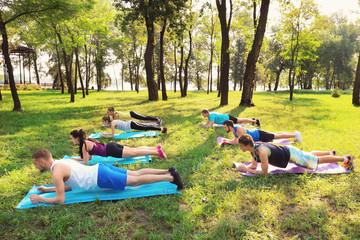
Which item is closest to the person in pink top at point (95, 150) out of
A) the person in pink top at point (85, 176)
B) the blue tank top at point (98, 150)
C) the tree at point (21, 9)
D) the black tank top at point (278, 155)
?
the blue tank top at point (98, 150)

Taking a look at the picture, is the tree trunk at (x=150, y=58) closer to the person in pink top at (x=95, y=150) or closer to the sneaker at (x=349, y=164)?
the person in pink top at (x=95, y=150)

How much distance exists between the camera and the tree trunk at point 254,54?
14.4 m

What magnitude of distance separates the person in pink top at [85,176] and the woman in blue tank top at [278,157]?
1.79 meters

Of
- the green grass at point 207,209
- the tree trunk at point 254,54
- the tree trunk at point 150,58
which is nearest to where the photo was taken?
the green grass at point 207,209

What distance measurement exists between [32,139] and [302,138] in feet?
35.4

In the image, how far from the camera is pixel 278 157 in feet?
15.0

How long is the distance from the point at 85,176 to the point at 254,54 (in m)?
14.7

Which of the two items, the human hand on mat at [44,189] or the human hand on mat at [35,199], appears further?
the human hand on mat at [44,189]

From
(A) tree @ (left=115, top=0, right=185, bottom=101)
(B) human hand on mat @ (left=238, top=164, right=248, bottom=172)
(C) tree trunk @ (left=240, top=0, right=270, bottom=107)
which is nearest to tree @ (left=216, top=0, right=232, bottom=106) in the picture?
(C) tree trunk @ (left=240, top=0, right=270, bottom=107)

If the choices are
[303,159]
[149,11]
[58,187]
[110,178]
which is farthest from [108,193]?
[149,11]

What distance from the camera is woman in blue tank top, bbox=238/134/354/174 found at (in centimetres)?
454

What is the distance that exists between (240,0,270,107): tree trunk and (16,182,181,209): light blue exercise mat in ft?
43.5

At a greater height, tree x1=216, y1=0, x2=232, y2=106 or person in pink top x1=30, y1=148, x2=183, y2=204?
tree x1=216, y1=0, x2=232, y2=106

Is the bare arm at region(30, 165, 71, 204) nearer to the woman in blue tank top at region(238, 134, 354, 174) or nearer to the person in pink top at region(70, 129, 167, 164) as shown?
the person in pink top at region(70, 129, 167, 164)
